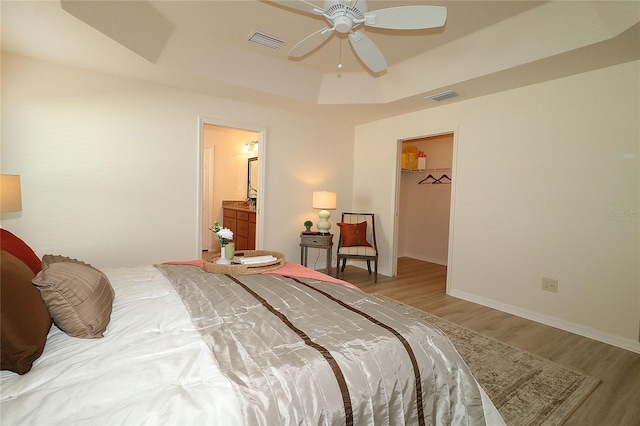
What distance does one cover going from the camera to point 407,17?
187cm

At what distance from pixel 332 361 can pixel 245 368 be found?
31cm

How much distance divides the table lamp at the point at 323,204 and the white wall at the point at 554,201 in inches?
62.8

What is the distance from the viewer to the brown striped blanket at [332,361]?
1.02m

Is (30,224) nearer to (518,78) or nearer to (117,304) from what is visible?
(117,304)

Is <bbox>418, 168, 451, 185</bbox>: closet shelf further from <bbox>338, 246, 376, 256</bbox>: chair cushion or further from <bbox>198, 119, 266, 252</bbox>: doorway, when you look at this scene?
<bbox>198, 119, 266, 252</bbox>: doorway

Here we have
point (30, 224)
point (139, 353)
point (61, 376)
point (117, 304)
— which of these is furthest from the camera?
point (30, 224)

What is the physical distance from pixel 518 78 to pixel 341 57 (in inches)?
70.9

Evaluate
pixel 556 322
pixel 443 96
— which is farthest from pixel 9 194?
pixel 556 322

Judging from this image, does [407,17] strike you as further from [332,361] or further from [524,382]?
[524,382]

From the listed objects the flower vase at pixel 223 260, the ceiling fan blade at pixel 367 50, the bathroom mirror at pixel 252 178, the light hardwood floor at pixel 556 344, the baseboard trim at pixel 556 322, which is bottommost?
the light hardwood floor at pixel 556 344

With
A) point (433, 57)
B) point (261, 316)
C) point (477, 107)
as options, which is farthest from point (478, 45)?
point (261, 316)

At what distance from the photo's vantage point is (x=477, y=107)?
142 inches

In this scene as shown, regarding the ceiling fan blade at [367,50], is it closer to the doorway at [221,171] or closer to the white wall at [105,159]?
Answer: the white wall at [105,159]

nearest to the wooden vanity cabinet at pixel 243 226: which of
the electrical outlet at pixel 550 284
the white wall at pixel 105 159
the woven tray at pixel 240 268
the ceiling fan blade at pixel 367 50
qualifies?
the white wall at pixel 105 159
